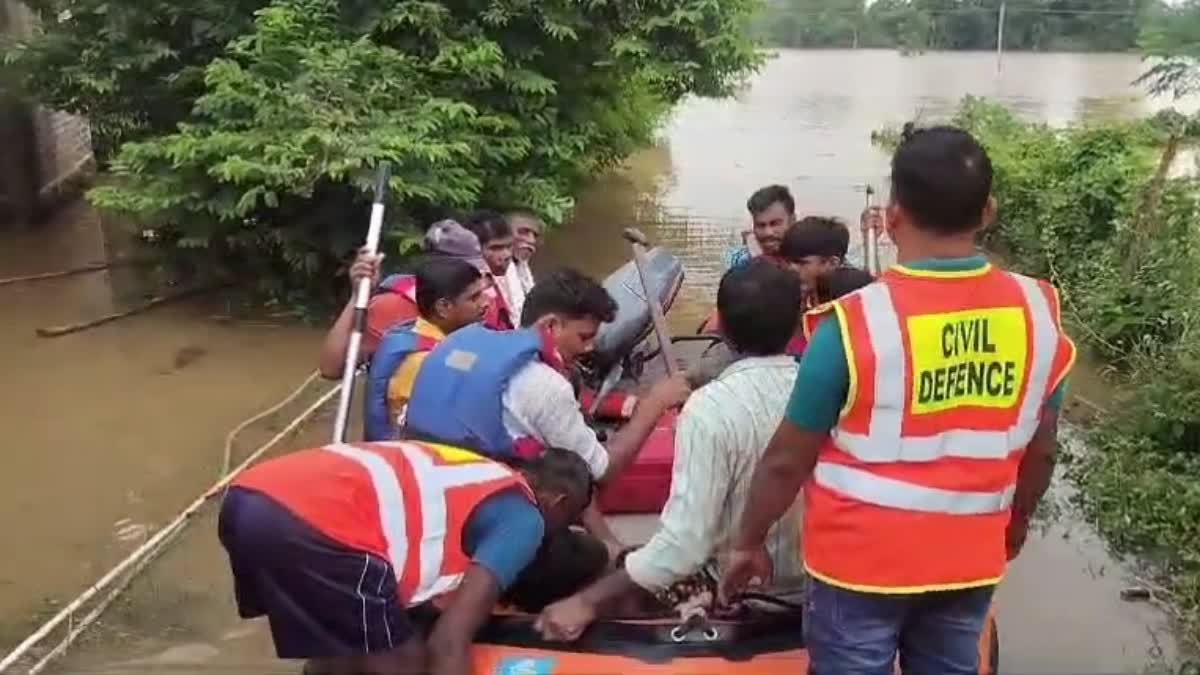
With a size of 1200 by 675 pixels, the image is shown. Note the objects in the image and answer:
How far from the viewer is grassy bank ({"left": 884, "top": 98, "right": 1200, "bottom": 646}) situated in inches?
196

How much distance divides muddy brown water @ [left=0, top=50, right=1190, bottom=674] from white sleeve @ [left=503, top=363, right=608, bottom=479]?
0.92 m

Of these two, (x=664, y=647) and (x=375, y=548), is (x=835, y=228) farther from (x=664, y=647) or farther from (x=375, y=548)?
(x=375, y=548)

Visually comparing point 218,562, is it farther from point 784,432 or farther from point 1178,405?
point 1178,405

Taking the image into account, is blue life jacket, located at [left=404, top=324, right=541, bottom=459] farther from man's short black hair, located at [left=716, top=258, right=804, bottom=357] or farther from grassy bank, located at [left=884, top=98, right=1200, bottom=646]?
grassy bank, located at [left=884, top=98, right=1200, bottom=646]

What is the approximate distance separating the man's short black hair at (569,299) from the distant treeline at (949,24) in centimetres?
3105

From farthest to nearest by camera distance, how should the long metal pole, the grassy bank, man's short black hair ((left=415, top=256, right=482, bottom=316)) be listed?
the long metal pole
the grassy bank
man's short black hair ((left=415, top=256, right=482, bottom=316))

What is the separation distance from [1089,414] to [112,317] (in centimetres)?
592

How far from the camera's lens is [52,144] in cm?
1250

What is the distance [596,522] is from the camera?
137 inches

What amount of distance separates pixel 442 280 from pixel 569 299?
0.52m

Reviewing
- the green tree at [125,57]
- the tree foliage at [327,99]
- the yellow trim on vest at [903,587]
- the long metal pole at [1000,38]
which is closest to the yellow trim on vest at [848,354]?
the yellow trim on vest at [903,587]

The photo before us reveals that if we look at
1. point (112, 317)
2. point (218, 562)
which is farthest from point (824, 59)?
point (218, 562)

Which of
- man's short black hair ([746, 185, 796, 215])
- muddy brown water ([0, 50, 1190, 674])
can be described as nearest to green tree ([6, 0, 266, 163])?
muddy brown water ([0, 50, 1190, 674])

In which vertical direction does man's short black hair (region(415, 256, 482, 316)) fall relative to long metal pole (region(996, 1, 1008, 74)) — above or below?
above
